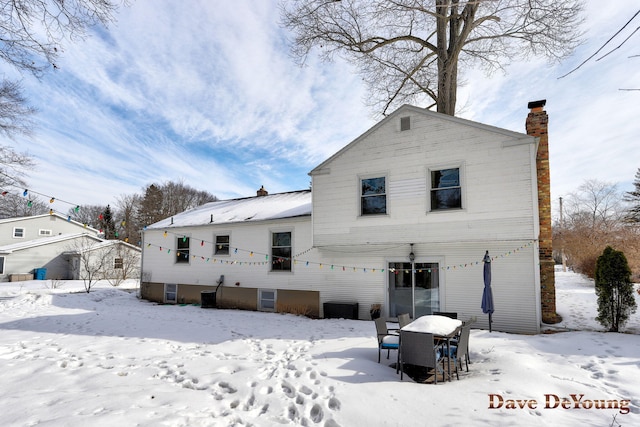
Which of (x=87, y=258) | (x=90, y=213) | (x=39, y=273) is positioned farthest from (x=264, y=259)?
(x=90, y=213)

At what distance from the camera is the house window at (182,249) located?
18.2 m

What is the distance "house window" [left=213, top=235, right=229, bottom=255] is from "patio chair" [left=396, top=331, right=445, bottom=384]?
1203 centimetres

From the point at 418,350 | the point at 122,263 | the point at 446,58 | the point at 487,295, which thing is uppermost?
the point at 446,58

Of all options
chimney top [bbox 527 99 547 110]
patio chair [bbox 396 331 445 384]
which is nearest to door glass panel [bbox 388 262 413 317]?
patio chair [bbox 396 331 445 384]

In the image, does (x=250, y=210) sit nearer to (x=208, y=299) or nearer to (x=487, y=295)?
(x=208, y=299)

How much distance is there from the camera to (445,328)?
6.54m

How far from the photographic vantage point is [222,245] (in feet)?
55.3

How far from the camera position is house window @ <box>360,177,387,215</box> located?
1229 cm

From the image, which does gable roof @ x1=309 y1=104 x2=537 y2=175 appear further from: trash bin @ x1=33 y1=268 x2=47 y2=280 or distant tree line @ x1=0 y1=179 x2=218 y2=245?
distant tree line @ x1=0 y1=179 x2=218 y2=245

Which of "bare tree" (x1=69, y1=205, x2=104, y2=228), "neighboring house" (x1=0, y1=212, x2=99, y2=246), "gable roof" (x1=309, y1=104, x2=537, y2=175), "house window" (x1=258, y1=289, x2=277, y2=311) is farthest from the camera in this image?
"bare tree" (x1=69, y1=205, x2=104, y2=228)

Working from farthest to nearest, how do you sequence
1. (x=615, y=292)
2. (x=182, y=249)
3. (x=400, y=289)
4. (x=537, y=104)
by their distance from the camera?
1. (x=182, y=249)
2. (x=537, y=104)
3. (x=400, y=289)
4. (x=615, y=292)

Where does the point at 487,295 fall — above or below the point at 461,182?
below

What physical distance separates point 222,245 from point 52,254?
23.7m

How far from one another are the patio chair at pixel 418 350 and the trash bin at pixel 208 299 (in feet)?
39.5
